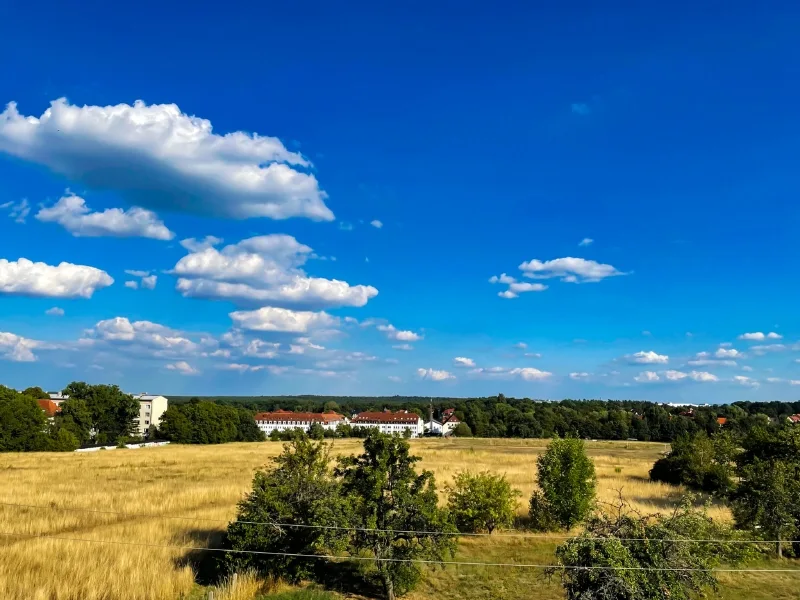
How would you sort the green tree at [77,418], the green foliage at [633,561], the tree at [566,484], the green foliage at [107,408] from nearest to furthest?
the green foliage at [633,561] → the tree at [566,484] → the green tree at [77,418] → the green foliage at [107,408]

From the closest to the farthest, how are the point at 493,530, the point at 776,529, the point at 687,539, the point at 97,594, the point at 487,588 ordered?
the point at 687,539, the point at 97,594, the point at 487,588, the point at 776,529, the point at 493,530

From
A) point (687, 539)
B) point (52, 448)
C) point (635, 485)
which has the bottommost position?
point (52, 448)

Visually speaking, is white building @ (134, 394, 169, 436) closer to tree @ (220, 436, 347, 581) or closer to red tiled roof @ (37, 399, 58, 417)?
red tiled roof @ (37, 399, 58, 417)

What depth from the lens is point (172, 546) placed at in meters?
16.5

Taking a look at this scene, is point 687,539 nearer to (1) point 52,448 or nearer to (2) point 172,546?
(2) point 172,546

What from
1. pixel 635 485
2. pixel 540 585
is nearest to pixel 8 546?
pixel 540 585

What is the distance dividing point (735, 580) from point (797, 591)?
58.1 inches

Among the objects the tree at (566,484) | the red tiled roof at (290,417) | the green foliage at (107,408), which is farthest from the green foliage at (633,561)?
the red tiled roof at (290,417)

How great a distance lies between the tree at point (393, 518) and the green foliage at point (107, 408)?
9237 centimetres

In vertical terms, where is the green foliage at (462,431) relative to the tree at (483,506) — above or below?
below

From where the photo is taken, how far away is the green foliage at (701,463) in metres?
31.4

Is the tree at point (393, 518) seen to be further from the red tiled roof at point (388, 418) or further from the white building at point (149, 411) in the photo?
the red tiled roof at point (388, 418)

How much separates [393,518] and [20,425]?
75414 millimetres

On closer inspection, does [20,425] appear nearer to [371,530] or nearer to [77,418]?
[77,418]
